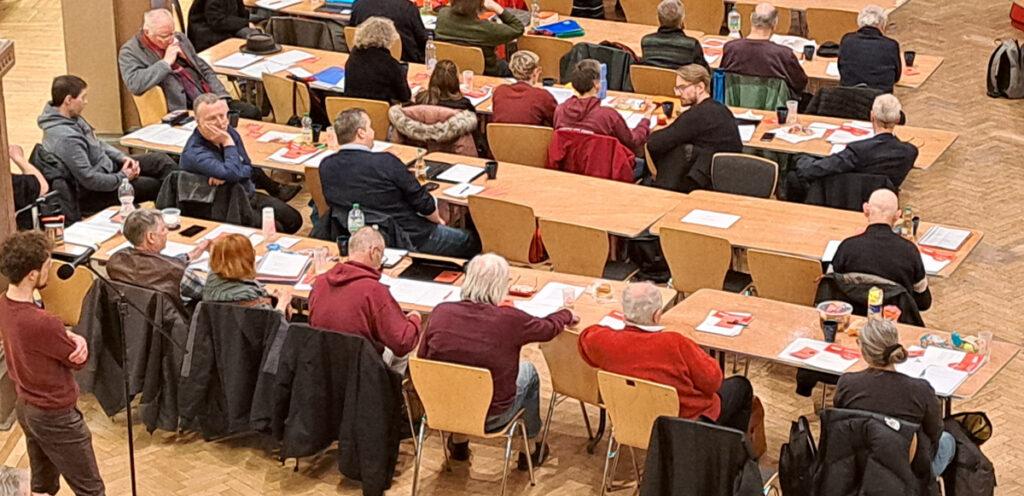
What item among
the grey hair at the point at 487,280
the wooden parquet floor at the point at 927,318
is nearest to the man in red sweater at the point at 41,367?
the wooden parquet floor at the point at 927,318

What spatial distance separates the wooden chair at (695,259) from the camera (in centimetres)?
827

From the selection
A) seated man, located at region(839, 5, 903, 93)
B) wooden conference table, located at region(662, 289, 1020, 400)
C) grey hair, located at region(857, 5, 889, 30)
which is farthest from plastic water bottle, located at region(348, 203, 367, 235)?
grey hair, located at region(857, 5, 889, 30)

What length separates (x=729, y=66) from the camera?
10.9 m

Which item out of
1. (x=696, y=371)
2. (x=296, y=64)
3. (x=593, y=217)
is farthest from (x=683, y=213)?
(x=296, y=64)

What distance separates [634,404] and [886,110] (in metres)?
3.19

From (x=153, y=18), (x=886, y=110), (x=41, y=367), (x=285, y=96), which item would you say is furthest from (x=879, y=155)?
(x=41, y=367)

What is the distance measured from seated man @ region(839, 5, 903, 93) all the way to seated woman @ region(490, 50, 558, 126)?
216 cm

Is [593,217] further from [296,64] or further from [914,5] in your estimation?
[914,5]

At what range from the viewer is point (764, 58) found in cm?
1073

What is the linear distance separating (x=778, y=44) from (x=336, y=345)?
5012mm

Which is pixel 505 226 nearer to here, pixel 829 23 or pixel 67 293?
pixel 67 293

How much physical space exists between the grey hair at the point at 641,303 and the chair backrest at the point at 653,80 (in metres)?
4.25

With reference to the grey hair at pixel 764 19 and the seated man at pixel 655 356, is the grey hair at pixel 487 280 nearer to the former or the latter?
the seated man at pixel 655 356

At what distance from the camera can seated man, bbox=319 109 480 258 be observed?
8.85 meters
